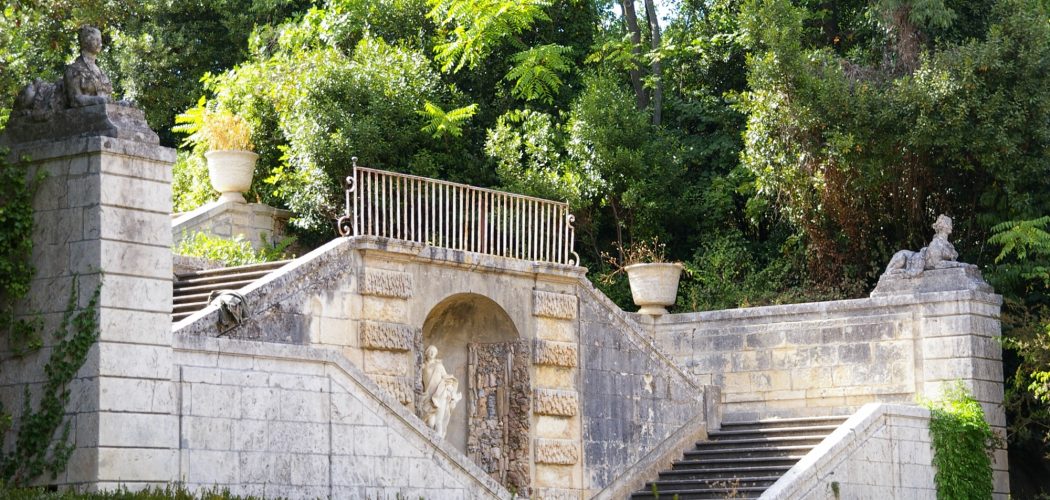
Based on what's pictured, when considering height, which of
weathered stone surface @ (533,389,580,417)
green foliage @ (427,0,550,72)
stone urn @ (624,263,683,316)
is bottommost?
weathered stone surface @ (533,389,580,417)

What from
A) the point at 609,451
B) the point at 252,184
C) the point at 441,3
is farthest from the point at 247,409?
the point at 441,3

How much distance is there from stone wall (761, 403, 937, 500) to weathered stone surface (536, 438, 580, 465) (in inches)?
94.6

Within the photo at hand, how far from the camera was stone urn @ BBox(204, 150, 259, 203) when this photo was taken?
21531 millimetres

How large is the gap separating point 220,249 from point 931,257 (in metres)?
8.49

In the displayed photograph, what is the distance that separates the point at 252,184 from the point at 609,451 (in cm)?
719

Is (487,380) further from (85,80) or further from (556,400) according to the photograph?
(85,80)

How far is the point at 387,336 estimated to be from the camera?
1623cm

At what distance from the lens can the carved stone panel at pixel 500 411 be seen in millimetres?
17453

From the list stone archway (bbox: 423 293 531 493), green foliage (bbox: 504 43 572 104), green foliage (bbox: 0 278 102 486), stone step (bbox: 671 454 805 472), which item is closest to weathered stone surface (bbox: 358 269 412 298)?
stone archway (bbox: 423 293 531 493)

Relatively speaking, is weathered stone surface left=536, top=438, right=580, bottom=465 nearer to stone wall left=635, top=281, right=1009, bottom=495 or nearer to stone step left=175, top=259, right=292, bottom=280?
stone wall left=635, top=281, right=1009, bottom=495

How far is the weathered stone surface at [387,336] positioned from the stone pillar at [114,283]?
4.39m

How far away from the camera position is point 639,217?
2292 cm

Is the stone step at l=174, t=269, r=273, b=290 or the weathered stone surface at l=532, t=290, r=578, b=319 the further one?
the weathered stone surface at l=532, t=290, r=578, b=319

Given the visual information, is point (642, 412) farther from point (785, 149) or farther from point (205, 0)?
point (205, 0)
